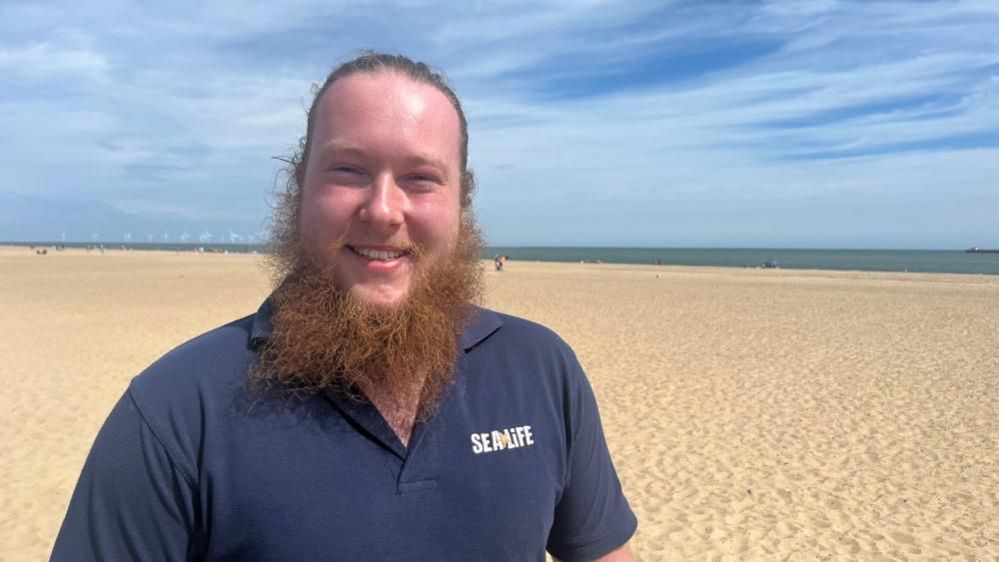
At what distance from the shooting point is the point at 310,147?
152 cm

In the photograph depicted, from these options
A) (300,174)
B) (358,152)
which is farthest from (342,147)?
(300,174)

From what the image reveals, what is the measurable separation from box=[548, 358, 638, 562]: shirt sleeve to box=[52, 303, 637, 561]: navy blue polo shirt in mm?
66

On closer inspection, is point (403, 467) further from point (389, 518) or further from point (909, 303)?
point (909, 303)

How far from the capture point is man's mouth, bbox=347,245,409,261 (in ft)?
4.80

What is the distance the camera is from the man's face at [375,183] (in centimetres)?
143

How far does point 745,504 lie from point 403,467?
561 centimetres

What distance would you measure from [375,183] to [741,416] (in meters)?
8.62

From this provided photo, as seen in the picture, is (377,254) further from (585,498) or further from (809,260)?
(809,260)

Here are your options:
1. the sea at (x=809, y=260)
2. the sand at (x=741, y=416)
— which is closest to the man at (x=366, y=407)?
the sand at (x=741, y=416)

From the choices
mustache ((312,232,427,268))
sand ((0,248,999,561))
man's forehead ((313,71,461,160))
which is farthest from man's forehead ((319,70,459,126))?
sand ((0,248,999,561))

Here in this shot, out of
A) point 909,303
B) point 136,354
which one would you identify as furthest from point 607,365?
point 909,303

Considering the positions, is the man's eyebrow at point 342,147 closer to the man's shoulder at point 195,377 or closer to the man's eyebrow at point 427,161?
the man's eyebrow at point 427,161

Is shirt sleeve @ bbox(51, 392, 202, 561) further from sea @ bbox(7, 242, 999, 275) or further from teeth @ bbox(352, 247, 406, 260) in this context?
sea @ bbox(7, 242, 999, 275)

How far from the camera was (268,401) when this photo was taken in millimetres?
1347
